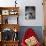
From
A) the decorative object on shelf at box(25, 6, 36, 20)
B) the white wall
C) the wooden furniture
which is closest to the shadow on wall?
the white wall

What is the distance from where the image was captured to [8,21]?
536cm

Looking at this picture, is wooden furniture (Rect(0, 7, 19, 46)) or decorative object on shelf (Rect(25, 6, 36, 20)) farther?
decorative object on shelf (Rect(25, 6, 36, 20))

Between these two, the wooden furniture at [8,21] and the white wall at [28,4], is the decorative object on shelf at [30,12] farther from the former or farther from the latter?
the wooden furniture at [8,21]

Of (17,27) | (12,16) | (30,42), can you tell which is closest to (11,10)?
(12,16)

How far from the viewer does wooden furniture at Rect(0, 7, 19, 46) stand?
5199 millimetres

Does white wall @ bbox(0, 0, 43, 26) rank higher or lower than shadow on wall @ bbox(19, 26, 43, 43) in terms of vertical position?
higher

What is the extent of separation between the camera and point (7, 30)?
524 centimetres

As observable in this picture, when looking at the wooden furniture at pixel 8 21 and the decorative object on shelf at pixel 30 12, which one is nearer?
Answer: the wooden furniture at pixel 8 21

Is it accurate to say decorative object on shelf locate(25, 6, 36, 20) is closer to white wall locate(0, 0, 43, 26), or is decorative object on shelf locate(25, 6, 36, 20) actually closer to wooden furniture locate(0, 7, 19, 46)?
white wall locate(0, 0, 43, 26)

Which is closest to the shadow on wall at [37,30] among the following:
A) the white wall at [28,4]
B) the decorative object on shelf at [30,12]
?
the white wall at [28,4]

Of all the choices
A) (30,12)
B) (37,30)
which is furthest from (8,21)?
(37,30)

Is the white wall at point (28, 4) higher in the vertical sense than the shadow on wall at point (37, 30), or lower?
higher

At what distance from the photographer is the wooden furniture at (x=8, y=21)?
5.20 metres

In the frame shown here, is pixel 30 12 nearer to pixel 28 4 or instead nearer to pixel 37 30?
pixel 28 4
